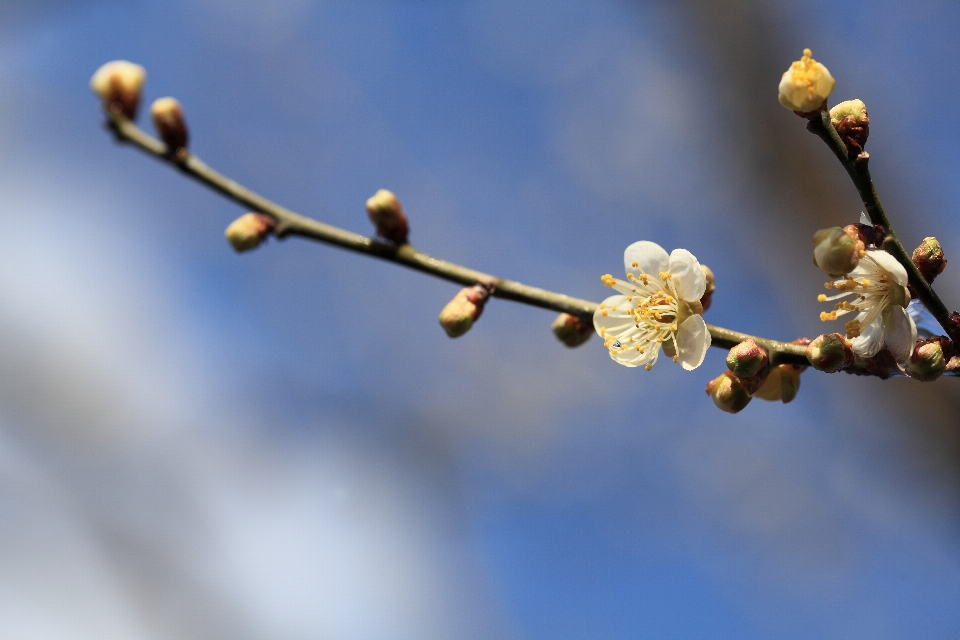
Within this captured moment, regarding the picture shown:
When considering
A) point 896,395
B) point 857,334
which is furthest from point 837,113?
point 896,395

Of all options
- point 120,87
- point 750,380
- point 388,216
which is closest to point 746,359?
point 750,380

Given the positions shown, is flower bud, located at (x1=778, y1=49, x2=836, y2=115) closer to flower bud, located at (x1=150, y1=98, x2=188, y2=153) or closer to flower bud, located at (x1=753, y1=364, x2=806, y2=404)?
flower bud, located at (x1=753, y1=364, x2=806, y2=404)

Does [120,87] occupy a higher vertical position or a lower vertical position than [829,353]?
lower

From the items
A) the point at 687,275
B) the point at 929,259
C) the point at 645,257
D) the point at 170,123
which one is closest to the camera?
the point at 170,123

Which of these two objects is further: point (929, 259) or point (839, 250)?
point (929, 259)

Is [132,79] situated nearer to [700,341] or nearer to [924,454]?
[700,341]

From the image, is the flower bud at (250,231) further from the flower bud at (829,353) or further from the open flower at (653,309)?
the flower bud at (829,353)

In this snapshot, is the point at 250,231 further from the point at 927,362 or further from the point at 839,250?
the point at 927,362
